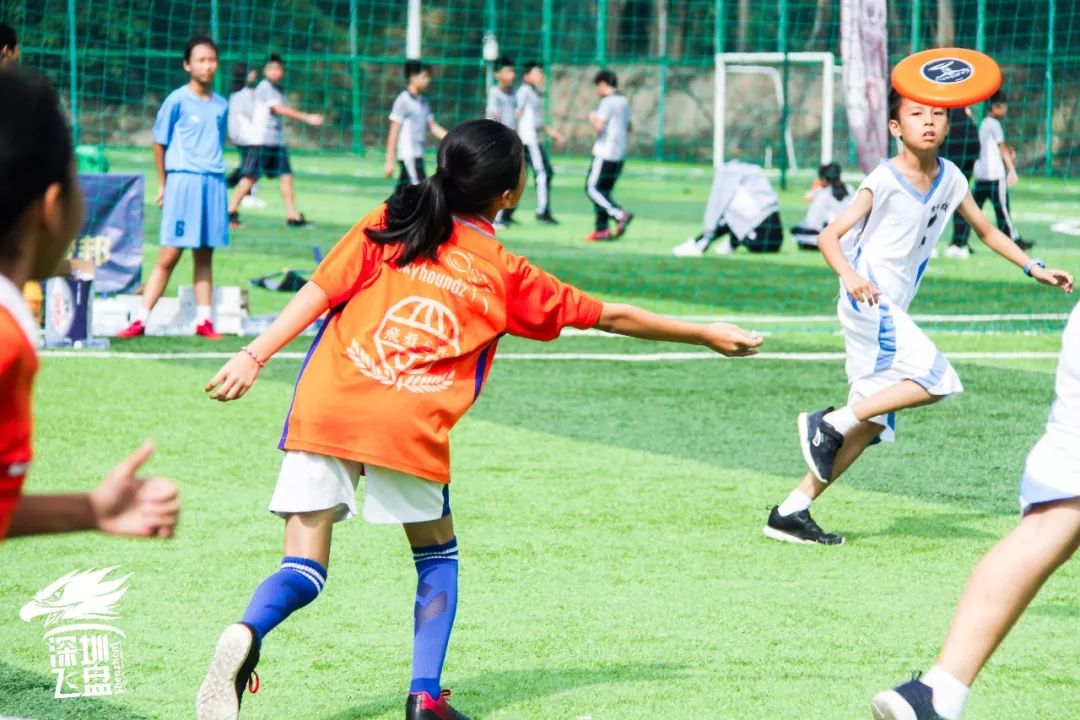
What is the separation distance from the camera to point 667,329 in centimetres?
436

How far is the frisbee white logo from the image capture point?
6230 millimetres

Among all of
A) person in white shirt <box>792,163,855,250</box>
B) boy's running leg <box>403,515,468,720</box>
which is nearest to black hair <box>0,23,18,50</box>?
boy's running leg <box>403,515,468,720</box>

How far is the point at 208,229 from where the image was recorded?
11102 millimetres

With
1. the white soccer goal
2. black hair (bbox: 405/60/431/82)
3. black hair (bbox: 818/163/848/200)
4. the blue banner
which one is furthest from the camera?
the white soccer goal

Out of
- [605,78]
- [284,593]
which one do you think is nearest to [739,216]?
[605,78]

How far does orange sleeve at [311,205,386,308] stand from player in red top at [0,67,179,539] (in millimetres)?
1518

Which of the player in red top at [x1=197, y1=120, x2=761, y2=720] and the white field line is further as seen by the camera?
the white field line

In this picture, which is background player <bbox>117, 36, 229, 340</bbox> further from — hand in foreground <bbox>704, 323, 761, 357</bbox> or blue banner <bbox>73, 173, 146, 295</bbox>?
hand in foreground <bbox>704, 323, 761, 357</bbox>

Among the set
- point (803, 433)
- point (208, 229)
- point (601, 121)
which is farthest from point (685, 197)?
point (803, 433)

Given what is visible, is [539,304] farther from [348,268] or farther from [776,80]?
[776,80]

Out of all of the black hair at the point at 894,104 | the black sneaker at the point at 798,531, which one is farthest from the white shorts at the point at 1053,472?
the black hair at the point at 894,104

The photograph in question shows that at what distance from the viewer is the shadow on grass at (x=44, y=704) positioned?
172 inches

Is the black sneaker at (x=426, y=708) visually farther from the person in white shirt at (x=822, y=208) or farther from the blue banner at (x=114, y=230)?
the person in white shirt at (x=822, y=208)

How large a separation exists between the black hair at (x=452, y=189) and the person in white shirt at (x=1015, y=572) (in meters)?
1.43
